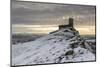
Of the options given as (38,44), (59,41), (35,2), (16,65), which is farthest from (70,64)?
(35,2)

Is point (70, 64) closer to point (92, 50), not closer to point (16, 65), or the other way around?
point (92, 50)


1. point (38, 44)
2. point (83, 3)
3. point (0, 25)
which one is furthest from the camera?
point (83, 3)

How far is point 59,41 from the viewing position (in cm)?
300

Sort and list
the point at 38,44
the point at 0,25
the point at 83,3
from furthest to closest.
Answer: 1. the point at 83,3
2. the point at 38,44
3. the point at 0,25

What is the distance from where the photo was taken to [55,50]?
9.76 feet

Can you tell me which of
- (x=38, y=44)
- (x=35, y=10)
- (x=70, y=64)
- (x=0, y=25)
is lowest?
(x=70, y=64)

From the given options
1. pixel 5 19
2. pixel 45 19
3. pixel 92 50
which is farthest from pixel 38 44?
pixel 92 50

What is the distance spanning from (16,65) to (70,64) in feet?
2.66

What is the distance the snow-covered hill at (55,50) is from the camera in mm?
2803

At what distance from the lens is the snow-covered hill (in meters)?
2.80

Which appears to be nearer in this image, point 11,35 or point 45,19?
point 11,35

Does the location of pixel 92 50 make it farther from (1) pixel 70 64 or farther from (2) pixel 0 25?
(2) pixel 0 25

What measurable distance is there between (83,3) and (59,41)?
0.71 metres

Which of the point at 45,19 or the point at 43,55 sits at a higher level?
the point at 45,19
